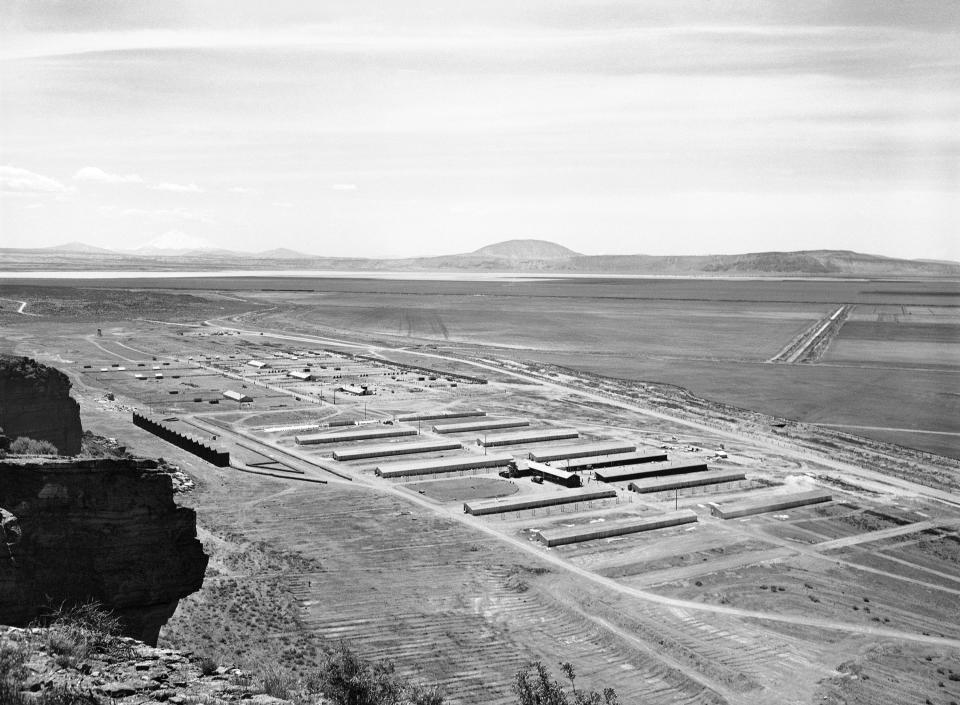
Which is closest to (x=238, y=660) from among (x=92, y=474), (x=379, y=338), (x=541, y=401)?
(x=92, y=474)

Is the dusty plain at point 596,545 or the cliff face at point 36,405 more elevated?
the cliff face at point 36,405

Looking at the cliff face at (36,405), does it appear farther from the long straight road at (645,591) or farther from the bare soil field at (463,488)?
the bare soil field at (463,488)

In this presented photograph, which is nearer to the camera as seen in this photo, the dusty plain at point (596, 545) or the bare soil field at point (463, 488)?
the dusty plain at point (596, 545)

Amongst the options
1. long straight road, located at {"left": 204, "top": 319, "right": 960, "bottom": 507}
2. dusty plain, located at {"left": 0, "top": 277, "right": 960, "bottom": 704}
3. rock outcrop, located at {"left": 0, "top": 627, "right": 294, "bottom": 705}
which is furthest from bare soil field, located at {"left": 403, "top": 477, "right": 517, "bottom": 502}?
rock outcrop, located at {"left": 0, "top": 627, "right": 294, "bottom": 705}

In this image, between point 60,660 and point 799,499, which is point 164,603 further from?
point 799,499

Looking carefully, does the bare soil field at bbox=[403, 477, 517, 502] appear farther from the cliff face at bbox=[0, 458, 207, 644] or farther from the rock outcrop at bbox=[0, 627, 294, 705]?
the rock outcrop at bbox=[0, 627, 294, 705]

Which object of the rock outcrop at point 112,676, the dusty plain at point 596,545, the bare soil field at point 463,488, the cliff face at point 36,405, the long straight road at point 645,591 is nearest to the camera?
the rock outcrop at point 112,676

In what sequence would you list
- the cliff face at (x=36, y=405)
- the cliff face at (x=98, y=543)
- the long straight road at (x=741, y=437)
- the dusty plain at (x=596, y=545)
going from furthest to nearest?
the long straight road at (x=741, y=437), the cliff face at (x=36, y=405), the dusty plain at (x=596, y=545), the cliff face at (x=98, y=543)

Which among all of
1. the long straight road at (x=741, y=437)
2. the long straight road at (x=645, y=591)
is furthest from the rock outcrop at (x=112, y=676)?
the long straight road at (x=741, y=437)

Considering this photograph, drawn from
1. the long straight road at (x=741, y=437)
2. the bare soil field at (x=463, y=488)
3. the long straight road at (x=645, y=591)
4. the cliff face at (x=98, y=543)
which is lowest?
the long straight road at (x=645, y=591)
